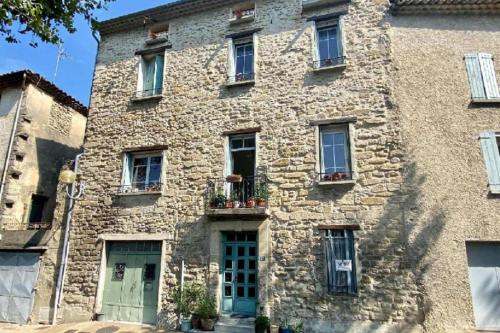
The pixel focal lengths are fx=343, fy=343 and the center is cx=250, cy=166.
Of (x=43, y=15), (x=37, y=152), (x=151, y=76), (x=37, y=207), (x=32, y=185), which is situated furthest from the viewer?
(x=37, y=152)

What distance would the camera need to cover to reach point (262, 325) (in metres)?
7.20

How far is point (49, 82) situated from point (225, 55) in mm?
6859

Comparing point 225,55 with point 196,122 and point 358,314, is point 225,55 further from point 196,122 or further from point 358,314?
point 358,314

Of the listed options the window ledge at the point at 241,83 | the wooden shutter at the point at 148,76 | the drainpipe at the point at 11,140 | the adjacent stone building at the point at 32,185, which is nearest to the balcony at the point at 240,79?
the window ledge at the point at 241,83

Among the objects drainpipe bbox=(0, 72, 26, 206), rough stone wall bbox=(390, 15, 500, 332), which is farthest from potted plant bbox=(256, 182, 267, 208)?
drainpipe bbox=(0, 72, 26, 206)

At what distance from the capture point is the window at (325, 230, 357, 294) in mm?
7509

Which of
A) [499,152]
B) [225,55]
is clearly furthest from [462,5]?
[225,55]

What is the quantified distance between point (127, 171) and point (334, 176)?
19.5ft

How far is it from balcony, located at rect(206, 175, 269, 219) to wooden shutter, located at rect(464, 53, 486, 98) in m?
5.39

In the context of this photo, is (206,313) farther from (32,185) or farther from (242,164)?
(32,185)

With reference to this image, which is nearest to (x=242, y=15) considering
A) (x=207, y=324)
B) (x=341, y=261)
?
(x=341, y=261)

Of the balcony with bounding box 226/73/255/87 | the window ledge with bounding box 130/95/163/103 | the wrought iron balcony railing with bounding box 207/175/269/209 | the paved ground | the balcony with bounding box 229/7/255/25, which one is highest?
the balcony with bounding box 229/7/255/25

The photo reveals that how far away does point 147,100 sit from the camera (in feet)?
34.6

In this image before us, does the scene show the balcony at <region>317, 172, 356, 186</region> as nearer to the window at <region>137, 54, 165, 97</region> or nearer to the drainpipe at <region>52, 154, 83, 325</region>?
the window at <region>137, 54, 165, 97</region>
